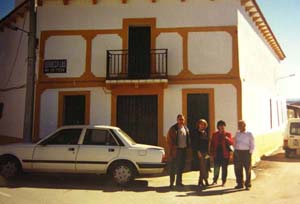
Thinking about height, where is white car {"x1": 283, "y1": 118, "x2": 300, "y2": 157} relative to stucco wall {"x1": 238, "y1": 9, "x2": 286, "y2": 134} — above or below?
below

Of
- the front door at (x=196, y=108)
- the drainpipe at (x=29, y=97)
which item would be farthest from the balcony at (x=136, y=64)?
the drainpipe at (x=29, y=97)

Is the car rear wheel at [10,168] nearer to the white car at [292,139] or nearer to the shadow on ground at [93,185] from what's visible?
the shadow on ground at [93,185]

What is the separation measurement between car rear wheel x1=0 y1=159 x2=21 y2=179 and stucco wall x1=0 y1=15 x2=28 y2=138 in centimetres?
479

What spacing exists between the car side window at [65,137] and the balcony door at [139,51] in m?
4.09

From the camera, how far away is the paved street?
665 cm

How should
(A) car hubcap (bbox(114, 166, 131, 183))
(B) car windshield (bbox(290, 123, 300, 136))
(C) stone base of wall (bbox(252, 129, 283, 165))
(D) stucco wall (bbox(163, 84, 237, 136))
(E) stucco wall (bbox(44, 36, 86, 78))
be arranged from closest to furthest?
(A) car hubcap (bbox(114, 166, 131, 183)), (D) stucco wall (bbox(163, 84, 237, 136)), (E) stucco wall (bbox(44, 36, 86, 78)), (C) stone base of wall (bbox(252, 129, 283, 165)), (B) car windshield (bbox(290, 123, 300, 136))

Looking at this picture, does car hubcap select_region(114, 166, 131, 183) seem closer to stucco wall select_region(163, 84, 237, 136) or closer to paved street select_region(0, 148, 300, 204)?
paved street select_region(0, 148, 300, 204)

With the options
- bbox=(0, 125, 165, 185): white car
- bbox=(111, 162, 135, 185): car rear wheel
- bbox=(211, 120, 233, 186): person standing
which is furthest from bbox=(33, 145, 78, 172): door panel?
bbox=(211, 120, 233, 186): person standing

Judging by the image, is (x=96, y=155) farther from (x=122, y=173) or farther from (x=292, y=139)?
(x=292, y=139)

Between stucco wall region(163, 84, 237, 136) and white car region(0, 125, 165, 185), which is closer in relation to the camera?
white car region(0, 125, 165, 185)

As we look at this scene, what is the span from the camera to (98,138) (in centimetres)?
831

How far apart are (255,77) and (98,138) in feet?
29.8

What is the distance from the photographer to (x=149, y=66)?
12102mm

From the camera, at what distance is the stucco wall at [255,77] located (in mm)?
12523
